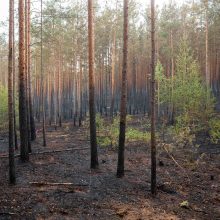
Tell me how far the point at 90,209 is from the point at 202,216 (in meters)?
3.40

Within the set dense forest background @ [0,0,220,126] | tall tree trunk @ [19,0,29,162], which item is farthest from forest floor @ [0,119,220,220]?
dense forest background @ [0,0,220,126]

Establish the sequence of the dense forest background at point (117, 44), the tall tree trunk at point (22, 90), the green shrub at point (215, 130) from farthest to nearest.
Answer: the dense forest background at point (117, 44) → the green shrub at point (215, 130) → the tall tree trunk at point (22, 90)

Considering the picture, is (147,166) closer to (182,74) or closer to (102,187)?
(102,187)

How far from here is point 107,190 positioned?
1120 cm

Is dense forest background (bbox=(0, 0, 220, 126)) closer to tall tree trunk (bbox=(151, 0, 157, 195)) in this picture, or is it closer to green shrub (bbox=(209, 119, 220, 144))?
green shrub (bbox=(209, 119, 220, 144))

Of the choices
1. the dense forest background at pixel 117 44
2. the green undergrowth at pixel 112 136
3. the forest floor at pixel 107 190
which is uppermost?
the dense forest background at pixel 117 44

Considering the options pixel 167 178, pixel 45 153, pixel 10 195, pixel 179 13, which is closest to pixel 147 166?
pixel 167 178

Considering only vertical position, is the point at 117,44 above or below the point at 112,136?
above

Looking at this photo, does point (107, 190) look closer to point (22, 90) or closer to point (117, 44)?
point (22, 90)

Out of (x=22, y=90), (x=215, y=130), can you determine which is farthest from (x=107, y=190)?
(x=215, y=130)

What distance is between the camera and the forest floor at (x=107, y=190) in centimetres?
920

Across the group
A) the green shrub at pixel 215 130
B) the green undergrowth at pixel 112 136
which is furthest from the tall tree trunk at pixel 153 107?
the green undergrowth at pixel 112 136

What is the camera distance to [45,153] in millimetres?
17297

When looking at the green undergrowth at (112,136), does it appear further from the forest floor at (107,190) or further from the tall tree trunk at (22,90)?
the tall tree trunk at (22,90)
